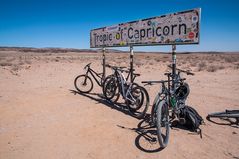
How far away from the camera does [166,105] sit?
4.46 metres

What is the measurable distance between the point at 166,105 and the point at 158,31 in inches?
98.3

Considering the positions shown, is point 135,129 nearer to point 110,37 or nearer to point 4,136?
point 4,136

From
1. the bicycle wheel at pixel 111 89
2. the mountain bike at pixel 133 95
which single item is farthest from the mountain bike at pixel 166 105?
the bicycle wheel at pixel 111 89

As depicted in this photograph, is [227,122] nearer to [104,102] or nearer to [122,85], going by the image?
[122,85]

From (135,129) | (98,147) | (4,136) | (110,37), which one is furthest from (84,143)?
(110,37)

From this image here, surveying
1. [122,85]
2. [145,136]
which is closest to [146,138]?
[145,136]

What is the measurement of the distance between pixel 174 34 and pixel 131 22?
205cm

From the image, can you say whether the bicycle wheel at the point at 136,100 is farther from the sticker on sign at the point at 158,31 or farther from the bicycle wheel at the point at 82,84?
the bicycle wheel at the point at 82,84

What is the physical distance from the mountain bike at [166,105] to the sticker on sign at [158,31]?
101 cm

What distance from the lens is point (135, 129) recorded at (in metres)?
5.14

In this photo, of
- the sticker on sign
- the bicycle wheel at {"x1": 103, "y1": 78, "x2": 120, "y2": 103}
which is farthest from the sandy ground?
the sticker on sign

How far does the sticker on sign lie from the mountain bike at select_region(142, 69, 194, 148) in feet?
3.31

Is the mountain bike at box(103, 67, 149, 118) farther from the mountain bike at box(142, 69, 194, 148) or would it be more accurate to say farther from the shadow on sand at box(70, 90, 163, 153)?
the mountain bike at box(142, 69, 194, 148)

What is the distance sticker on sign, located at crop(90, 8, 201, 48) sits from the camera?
518 centimetres
